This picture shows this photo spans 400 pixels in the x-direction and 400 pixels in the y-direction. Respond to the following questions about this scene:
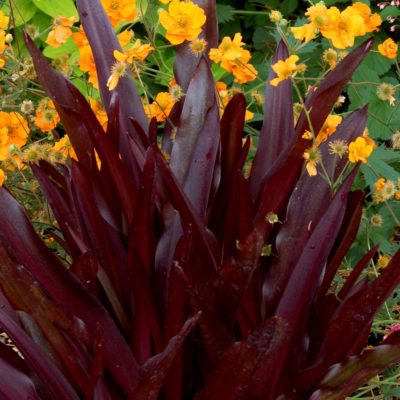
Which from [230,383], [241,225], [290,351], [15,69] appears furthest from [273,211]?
[15,69]

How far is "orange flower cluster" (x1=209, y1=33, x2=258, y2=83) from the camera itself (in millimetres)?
1400

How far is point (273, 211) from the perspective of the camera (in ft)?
4.32

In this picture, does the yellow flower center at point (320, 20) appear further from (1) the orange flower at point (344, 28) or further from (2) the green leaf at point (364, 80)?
(2) the green leaf at point (364, 80)

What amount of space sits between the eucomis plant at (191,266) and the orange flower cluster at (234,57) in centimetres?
5

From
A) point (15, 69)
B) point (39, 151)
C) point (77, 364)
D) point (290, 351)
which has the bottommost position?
point (290, 351)

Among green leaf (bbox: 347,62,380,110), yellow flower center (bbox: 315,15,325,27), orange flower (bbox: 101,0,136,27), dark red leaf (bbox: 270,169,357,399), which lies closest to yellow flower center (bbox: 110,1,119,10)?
orange flower (bbox: 101,0,136,27)

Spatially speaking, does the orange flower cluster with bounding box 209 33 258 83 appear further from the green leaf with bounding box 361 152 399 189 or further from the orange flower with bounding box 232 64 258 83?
the green leaf with bounding box 361 152 399 189

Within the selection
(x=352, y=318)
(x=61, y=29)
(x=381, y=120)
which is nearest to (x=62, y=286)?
(x=352, y=318)

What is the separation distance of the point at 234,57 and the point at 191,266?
43 cm

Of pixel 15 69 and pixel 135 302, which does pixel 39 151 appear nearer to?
pixel 15 69

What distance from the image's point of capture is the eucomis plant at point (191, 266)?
111 cm

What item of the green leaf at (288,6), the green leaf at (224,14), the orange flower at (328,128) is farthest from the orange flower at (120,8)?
the green leaf at (288,6)

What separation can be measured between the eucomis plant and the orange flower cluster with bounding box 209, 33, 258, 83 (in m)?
0.05

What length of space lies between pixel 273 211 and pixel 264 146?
0.17 meters
